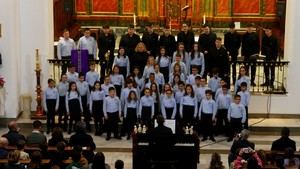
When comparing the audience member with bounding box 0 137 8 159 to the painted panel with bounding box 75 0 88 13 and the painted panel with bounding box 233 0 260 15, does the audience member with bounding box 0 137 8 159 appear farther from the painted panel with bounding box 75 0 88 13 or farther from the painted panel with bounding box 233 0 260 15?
the painted panel with bounding box 233 0 260 15

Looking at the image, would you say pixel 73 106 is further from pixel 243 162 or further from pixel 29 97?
pixel 243 162

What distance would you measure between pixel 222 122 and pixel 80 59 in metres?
4.15

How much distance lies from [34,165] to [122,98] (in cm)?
606

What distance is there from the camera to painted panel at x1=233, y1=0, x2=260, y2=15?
27281 mm

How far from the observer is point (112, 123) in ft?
60.0

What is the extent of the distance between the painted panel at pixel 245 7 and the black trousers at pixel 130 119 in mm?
10401

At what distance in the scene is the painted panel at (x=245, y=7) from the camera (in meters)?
27.3

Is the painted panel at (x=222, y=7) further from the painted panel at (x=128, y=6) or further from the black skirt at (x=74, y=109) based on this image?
the black skirt at (x=74, y=109)

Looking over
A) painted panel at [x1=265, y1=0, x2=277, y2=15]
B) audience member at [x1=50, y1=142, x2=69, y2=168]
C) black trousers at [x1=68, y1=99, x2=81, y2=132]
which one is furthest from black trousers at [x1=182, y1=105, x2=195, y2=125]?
painted panel at [x1=265, y1=0, x2=277, y2=15]

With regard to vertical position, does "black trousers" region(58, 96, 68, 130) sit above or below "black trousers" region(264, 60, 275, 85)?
below

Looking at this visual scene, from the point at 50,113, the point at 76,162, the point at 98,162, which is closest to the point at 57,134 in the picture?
the point at 76,162

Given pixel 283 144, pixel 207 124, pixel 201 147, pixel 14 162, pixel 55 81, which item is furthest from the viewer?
pixel 55 81

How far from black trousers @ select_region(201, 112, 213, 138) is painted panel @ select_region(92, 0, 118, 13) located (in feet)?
34.3

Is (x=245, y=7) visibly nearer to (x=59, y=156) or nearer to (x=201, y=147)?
(x=201, y=147)
